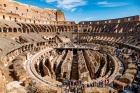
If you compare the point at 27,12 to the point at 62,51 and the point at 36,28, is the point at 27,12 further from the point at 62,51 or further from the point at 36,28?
the point at 62,51

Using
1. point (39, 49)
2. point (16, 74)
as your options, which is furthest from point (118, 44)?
point (16, 74)

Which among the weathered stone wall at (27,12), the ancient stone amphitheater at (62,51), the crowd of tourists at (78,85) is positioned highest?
the weathered stone wall at (27,12)

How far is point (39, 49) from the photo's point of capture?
33688 millimetres

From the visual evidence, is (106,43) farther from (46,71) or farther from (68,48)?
(46,71)

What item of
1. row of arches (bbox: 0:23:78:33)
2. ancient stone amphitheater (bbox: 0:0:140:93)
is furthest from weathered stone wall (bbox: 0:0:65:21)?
row of arches (bbox: 0:23:78:33)

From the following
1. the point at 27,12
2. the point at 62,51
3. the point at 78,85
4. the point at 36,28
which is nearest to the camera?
the point at 78,85

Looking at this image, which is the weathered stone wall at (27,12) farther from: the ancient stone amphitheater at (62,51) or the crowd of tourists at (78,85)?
the crowd of tourists at (78,85)

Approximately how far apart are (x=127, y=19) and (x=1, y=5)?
42614mm

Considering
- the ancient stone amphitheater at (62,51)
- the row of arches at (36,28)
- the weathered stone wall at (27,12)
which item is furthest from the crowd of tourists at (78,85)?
the weathered stone wall at (27,12)

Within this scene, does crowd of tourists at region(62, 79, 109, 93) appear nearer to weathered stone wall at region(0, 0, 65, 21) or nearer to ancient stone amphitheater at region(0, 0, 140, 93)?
ancient stone amphitheater at region(0, 0, 140, 93)

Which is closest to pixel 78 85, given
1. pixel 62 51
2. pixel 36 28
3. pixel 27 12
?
pixel 62 51

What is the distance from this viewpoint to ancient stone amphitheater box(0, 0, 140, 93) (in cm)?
1396

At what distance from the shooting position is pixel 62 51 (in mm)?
37156

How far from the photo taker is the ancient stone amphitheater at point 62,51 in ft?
45.8
